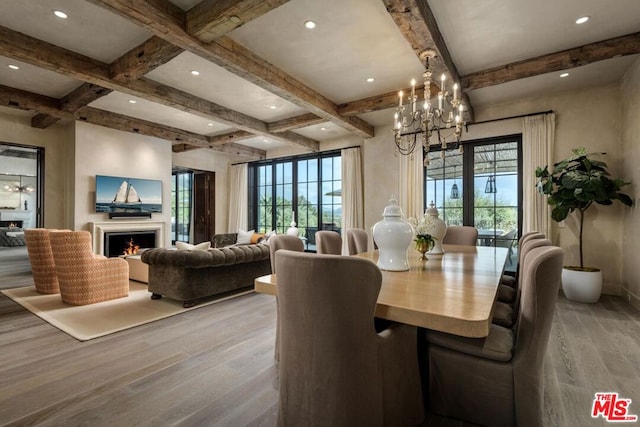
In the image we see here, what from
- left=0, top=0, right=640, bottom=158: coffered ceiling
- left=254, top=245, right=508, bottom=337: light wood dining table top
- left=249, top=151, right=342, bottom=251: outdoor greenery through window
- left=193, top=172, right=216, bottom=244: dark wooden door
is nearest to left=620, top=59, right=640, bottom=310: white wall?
left=0, top=0, right=640, bottom=158: coffered ceiling

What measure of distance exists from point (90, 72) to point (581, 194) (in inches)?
225

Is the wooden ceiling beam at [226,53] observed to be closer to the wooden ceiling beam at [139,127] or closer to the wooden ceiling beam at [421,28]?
the wooden ceiling beam at [421,28]

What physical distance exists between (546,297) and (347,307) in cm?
82

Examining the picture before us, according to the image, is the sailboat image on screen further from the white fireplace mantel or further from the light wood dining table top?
the light wood dining table top

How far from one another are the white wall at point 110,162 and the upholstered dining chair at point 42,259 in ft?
4.59

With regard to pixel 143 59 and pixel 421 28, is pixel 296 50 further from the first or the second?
pixel 143 59

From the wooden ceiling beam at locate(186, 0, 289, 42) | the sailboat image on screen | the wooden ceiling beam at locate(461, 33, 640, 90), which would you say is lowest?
the sailboat image on screen

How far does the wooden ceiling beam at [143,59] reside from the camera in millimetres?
2836

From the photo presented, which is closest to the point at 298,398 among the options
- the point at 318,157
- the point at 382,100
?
the point at 382,100

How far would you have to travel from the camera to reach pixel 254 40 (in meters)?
2.87

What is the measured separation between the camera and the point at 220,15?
2246 millimetres

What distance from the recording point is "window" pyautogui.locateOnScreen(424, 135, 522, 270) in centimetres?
457

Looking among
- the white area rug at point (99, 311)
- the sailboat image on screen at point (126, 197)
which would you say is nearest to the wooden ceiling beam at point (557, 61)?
the white area rug at point (99, 311)

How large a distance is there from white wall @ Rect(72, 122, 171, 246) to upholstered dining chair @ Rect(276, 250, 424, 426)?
18.8 ft
